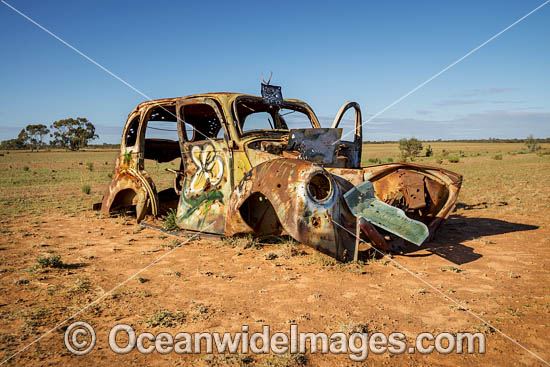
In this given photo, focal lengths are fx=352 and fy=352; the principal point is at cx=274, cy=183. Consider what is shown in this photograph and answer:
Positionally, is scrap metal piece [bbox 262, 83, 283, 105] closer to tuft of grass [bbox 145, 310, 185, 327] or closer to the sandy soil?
the sandy soil

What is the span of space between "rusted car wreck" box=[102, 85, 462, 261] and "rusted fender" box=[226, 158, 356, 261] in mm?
12

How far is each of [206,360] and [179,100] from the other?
4.81 m

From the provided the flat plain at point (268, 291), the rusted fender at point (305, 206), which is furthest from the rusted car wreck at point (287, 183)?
the flat plain at point (268, 291)

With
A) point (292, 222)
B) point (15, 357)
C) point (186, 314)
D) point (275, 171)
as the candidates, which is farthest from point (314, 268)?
point (15, 357)

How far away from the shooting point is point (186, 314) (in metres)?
3.33

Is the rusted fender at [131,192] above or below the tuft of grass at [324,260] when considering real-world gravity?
above

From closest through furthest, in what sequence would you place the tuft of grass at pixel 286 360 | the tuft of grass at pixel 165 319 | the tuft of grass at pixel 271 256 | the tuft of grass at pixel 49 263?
the tuft of grass at pixel 286 360
the tuft of grass at pixel 165 319
the tuft of grass at pixel 49 263
the tuft of grass at pixel 271 256

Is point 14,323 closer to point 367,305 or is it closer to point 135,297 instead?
point 135,297

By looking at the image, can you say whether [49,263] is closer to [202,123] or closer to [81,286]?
[81,286]

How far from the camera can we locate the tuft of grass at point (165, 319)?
313cm

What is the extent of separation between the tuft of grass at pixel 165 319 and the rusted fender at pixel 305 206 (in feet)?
4.78

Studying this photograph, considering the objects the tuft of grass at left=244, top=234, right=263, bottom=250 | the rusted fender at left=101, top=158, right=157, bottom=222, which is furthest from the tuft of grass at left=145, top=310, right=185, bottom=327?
the rusted fender at left=101, top=158, right=157, bottom=222

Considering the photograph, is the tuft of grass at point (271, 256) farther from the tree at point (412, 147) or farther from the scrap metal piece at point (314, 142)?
the tree at point (412, 147)

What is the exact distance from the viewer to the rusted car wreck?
13.5 ft
